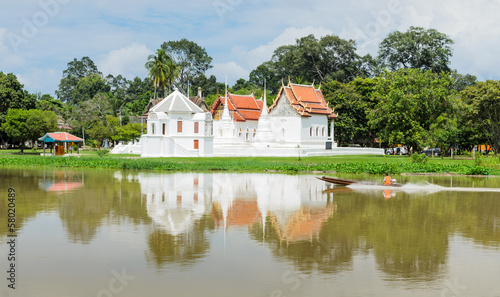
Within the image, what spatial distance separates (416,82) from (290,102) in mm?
14365

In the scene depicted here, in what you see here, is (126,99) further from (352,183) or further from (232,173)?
(352,183)

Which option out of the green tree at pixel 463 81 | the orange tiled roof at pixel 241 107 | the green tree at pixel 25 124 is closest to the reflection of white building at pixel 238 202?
the green tree at pixel 25 124

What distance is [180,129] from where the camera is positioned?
56.8m

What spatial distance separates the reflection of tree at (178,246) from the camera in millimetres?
12016

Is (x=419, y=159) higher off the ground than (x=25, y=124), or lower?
lower

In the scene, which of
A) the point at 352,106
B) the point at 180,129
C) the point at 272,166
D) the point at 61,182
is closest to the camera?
the point at 61,182

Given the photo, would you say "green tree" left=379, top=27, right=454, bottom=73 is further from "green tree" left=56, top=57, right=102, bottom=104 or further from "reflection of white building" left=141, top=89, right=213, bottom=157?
"green tree" left=56, top=57, right=102, bottom=104

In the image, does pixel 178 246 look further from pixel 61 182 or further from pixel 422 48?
pixel 422 48

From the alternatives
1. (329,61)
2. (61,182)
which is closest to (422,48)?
(329,61)

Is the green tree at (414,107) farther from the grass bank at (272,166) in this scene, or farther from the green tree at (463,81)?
the green tree at (463,81)

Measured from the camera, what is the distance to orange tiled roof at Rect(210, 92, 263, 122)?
68125 mm

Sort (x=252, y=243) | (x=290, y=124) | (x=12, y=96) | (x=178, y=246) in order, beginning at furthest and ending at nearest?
(x=12, y=96)
(x=290, y=124)
(x=252, y=243)
(x=178, y=246)

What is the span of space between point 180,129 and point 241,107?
1510 cm

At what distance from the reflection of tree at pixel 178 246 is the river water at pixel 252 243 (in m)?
0.04
